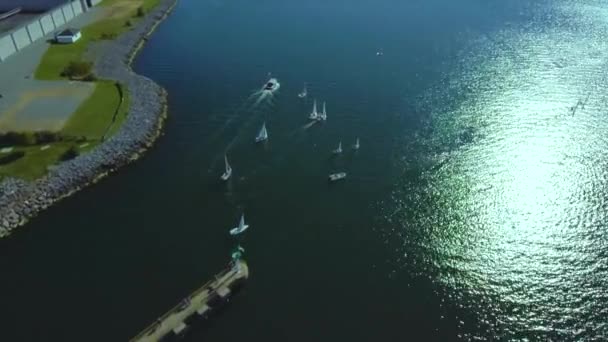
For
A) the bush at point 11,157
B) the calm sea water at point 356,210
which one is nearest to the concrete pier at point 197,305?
the calm sea water at point 356,210

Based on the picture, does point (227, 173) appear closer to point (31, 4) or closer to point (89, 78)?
point (89, 78)

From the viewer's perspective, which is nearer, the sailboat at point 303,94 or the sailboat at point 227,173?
the sailboat at point 227,173

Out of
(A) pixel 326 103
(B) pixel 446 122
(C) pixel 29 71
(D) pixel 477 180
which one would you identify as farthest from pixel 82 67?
(D) pixel 477 180

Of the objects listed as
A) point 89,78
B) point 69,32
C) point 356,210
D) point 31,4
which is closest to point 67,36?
point 69,32

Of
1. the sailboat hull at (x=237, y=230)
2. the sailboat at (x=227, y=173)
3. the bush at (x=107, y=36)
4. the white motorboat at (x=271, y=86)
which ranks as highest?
the bush at (x=107, y=36)

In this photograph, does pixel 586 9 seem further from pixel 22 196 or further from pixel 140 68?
pixel 22 196

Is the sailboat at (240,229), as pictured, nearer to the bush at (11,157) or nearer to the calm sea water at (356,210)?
the calm sea water at (356,210)
